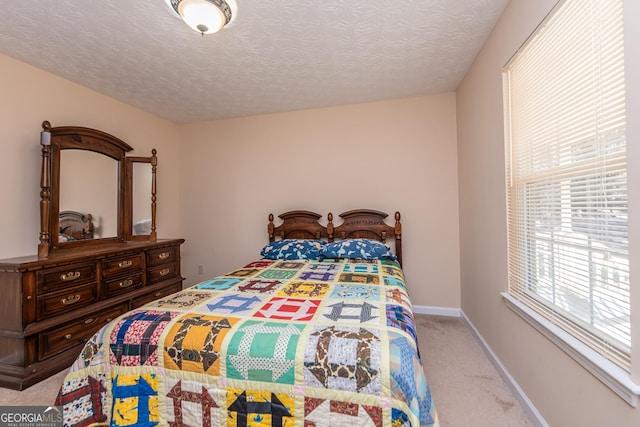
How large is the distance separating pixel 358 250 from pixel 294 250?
0.71m

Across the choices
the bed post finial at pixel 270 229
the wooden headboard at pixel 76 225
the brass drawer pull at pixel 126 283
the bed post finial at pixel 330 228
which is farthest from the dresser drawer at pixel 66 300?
the bed post finial at pixel 330 228

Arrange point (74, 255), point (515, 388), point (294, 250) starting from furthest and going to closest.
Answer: point (294, 250) → point (74, 255) → point (515, 388)

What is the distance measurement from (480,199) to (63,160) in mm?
3828

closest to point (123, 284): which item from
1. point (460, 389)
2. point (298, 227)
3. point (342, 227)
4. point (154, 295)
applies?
point (154, 295)

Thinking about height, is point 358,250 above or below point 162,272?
above

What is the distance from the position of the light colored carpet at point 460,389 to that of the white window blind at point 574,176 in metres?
0.67

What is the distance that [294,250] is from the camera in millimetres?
3062

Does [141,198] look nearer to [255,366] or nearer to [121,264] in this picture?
[121,264]

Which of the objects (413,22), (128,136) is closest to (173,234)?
(128,136)

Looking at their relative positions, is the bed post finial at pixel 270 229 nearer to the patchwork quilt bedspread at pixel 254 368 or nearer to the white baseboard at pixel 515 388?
the patchwork quilt bedspread at pixel 254 368

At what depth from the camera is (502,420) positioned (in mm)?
1590

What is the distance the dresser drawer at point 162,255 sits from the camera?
3.02 metres

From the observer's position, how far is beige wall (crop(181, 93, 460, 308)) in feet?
10.5

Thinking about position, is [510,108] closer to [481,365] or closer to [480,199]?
[480,199]
